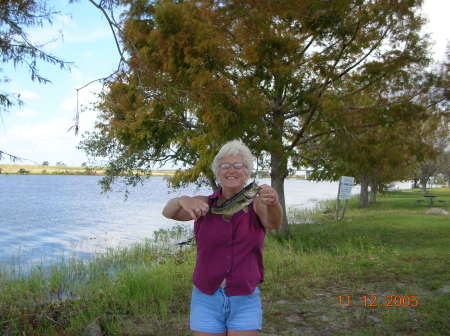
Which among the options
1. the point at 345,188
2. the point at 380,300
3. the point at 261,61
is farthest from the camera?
the point at 345,188

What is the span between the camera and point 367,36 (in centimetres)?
1019

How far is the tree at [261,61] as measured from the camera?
8.33 metres

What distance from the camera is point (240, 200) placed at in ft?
8.27

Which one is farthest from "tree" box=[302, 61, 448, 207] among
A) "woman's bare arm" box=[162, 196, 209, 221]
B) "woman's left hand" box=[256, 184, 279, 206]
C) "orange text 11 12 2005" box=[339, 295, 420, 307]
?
"woman's bare arm" box=[162, 196, 209, 221]

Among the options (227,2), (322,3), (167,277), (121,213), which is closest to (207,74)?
(227,2)

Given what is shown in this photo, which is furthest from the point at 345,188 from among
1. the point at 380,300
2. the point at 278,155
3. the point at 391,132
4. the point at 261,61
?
the point at 380,300

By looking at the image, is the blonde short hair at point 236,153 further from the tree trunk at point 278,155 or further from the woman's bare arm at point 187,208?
the tree trunk at point 278,155

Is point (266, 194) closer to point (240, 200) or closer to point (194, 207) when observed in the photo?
point (240, 200)

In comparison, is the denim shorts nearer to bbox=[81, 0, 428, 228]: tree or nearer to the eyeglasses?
the eyeglasses

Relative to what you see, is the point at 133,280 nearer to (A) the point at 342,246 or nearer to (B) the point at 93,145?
(A) the point at 342,246

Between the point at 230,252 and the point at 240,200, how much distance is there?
0.37 m

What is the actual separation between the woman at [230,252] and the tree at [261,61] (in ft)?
13.8

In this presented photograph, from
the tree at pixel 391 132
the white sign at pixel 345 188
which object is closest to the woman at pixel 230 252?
the tree at pixel 391 132

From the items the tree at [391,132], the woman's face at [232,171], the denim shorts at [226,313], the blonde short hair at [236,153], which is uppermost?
the tree at [391,132]
